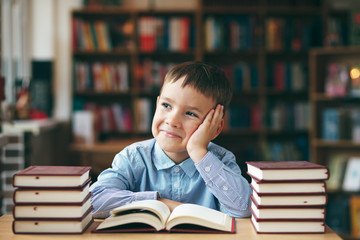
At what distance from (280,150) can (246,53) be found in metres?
1.07

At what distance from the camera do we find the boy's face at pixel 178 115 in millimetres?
1282

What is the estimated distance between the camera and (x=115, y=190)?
1229mm

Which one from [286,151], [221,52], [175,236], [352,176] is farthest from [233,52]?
[175,236]

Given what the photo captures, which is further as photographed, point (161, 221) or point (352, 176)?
point (352, 176)

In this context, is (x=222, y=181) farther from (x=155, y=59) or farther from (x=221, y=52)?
(x=155, y=59)

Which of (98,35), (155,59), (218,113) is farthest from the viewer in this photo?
(155,59)

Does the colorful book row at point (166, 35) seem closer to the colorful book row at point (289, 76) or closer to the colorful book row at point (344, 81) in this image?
the colorful book row at point (289, 76)

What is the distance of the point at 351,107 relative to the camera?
10.7ft

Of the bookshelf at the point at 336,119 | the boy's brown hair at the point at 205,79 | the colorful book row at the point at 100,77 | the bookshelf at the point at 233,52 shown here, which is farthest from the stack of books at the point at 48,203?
the colorful book row at the point at 100,77

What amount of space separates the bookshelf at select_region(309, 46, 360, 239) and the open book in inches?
96.6

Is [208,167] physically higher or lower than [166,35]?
lower

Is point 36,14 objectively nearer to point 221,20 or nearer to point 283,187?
point 221,20

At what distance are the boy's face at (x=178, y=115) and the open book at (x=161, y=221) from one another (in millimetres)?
295

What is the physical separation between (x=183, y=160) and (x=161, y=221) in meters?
0.42
